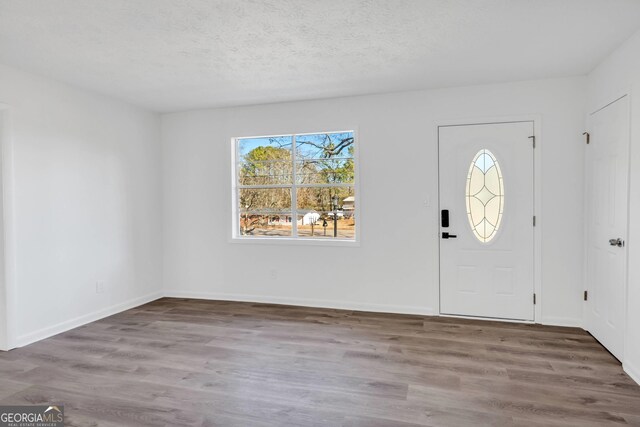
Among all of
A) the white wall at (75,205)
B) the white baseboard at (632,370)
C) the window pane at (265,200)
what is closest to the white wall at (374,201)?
the window pane at (265,200)

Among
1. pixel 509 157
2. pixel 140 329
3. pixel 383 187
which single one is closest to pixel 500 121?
pixel 509 157

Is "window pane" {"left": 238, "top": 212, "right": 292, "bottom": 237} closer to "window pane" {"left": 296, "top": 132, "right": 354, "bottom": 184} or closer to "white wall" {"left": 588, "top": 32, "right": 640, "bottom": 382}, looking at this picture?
"window pane" {"left": 296, "top": 132, "right": 354, "bottom": 184}

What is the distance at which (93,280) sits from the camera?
420cm

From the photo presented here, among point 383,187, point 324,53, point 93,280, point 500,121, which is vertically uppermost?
point 324,53

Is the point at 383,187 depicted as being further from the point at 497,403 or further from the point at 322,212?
the point at 497,403

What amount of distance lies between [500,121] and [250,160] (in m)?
3.01

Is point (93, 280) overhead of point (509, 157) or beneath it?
beneath

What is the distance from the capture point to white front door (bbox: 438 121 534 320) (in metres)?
3.90

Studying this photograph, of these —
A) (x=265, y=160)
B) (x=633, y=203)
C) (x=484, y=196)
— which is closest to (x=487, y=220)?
(x=484, y=196)

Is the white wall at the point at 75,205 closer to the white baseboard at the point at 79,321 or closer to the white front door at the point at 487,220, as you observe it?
the white baseboard at the point at 79,321

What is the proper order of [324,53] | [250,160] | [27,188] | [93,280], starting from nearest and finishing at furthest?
[324,53] → [27,188] → [93,280] → [250,160]

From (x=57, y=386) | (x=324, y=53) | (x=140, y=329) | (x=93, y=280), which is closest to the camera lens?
(x=57, y=386)

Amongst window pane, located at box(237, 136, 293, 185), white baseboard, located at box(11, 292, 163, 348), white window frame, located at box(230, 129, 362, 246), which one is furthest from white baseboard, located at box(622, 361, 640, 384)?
white baseboard, located at box(11, 292, 163, 348)

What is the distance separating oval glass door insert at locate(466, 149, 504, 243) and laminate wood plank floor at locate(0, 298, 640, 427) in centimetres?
100
